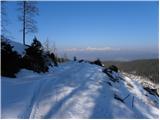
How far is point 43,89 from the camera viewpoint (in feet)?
56.7

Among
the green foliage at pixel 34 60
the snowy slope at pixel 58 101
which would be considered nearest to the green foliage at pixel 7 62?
the snowy slope at pixel 58 101

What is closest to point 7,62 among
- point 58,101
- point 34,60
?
point 34,60

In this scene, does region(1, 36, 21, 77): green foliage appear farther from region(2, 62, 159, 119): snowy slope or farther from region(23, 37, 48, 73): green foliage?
region(23, 37, 48, 73): green foliage

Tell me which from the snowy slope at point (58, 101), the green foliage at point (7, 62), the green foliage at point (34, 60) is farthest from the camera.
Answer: the green foliage at point (34, 60)

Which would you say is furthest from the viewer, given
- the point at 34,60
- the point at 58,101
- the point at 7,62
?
the point at 34,60

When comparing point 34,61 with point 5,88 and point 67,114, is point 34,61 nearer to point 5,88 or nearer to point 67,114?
point 5,88

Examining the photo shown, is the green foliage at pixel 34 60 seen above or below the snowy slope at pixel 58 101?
above

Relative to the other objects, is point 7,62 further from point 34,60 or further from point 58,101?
point 58,101

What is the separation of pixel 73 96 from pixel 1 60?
238 inches

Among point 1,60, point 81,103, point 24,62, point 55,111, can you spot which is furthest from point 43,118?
point 24,62

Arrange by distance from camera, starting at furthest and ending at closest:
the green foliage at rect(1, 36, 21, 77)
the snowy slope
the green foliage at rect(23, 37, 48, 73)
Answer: the green foliage at rect(23, 37, 48, 73), the green foliage at rect(1, 36, 21, 77), the snowy slope

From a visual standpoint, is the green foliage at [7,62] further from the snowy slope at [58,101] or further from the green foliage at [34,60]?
the green foliage at [34,60]

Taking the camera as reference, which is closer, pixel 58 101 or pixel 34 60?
pixel 58 101

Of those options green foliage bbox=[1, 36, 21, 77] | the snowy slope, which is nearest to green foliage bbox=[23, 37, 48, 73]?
green foliage bbox=[1, 36, 21, 77]
